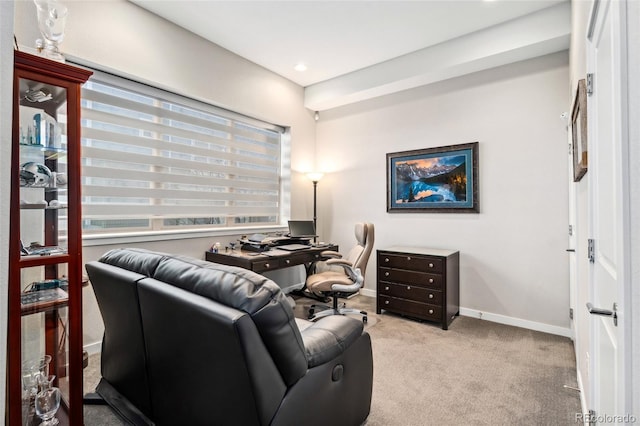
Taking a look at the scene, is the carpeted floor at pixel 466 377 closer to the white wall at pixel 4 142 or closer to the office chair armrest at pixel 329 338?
the office chair armrest at pixel 329 338

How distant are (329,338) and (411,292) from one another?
2.21 metres

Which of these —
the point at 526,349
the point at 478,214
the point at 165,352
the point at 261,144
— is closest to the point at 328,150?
the point at 261,144

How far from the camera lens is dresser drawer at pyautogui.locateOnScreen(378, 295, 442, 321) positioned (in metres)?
3.26

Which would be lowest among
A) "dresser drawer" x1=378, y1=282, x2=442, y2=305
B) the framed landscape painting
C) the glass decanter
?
"dresser drawer" x1=378, y1=282, x2=442, y2=305

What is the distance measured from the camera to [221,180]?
3764 mm

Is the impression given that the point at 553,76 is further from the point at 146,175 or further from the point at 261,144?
the point at 146,175

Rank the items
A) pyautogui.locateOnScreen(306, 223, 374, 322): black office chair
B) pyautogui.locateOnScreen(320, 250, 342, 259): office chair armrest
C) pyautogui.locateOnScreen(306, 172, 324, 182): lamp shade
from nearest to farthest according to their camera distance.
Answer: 1. pyautogui.locateOnScreen(306, 223, 374, 322): black office chair
2. pyautogui.locateOnScreen(320, 250, 342, 259): office chair armrest
3. pyautogui.locateOnScreen(306, 172, 324, 182): lamp shade

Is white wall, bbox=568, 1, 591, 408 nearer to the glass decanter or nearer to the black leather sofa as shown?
the black leather sofa

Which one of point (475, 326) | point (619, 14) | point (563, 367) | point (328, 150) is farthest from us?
point (328, 150)

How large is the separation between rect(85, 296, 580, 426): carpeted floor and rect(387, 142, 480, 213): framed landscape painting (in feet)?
4.48

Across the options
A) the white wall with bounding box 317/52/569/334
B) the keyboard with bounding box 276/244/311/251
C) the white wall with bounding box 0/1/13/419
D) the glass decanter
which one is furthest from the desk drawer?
the white wall with bounding box 0/1/13/419

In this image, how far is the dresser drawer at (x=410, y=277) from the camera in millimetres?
3277

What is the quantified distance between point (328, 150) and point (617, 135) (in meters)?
4.09

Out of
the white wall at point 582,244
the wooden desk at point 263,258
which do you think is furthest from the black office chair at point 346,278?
the white wall at point 582,244
